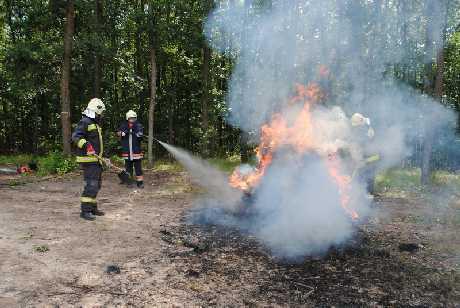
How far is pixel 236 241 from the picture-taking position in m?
6.42

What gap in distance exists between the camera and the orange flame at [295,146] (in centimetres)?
768

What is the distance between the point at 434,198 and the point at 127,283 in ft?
27.6

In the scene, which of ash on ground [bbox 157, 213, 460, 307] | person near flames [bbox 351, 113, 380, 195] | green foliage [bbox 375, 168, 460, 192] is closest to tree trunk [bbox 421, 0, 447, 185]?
green foliage [bbox 375, 168, 460, 192]

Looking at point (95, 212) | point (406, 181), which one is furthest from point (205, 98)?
point (95, 212)

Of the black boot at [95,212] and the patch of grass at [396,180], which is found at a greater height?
the patch of grass at [396,180]

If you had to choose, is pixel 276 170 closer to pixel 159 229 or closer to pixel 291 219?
pixel 291 219

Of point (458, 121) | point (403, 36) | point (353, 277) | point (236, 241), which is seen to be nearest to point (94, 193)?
point (236, 241)

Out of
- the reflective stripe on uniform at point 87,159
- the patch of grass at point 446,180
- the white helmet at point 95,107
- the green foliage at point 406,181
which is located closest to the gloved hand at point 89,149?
the reflective stripe on uniform at point 87,159

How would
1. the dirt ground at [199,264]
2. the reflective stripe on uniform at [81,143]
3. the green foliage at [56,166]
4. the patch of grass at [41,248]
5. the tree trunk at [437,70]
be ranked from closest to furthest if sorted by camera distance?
the dirt ground at [199,264]
the patch of grass at [41,248]
the reflective stripe on uniform at [81,143]
the tree trunk at [437,70]
the green foliage at [56,166]

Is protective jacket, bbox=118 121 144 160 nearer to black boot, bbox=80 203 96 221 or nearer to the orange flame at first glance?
black boot, bbox=80 203 96 221

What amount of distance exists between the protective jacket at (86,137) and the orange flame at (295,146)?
9.66ft

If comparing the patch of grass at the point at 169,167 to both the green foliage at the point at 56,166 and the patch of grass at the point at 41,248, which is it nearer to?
the green foliage at the point at 56,166

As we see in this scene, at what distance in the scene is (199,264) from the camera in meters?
5.38

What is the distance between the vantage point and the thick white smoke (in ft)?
24.4
